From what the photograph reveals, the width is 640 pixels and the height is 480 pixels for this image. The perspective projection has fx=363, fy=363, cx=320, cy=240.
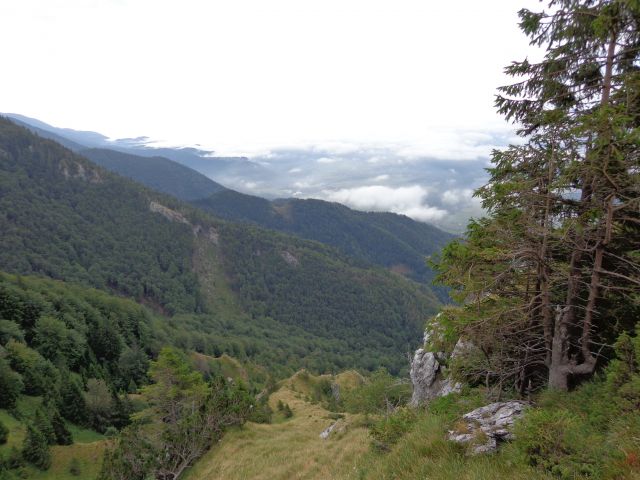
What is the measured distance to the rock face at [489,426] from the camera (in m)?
7.84

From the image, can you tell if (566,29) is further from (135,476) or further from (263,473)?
(135,476)

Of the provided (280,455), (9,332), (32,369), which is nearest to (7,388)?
(32,369)

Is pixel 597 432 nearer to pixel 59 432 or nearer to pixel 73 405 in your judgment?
pixel 59 432

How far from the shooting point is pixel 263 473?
59.4 ft

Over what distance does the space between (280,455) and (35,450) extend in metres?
35.4

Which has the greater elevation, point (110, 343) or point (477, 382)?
point (477, 382)

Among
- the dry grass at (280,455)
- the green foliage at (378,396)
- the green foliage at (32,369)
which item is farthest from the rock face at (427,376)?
the green foliage at (32,369)

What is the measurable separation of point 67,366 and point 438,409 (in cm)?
9042

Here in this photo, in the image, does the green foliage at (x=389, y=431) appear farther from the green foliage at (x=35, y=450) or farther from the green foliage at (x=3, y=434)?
the green foliage at (x=3, y=434)

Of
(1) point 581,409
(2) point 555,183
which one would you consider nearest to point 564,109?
(2) point 555,183

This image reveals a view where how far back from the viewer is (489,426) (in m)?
8.33

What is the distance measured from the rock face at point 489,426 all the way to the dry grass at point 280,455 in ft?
14.9

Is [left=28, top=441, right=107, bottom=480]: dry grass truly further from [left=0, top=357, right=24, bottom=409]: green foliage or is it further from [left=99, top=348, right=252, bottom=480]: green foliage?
[left=0, top=357, right=24, bottom=409]: green foliage

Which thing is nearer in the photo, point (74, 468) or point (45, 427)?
point (74, 468)
